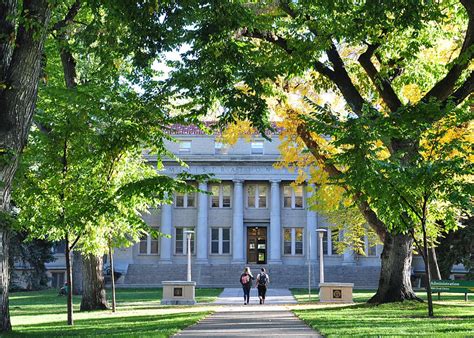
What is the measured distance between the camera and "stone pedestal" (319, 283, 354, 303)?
26.4 m

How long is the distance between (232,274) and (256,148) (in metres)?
11.2

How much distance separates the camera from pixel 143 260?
56281 millimetres

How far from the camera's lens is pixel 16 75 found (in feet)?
31.7

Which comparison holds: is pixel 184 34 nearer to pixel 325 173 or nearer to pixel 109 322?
pixel 109 322

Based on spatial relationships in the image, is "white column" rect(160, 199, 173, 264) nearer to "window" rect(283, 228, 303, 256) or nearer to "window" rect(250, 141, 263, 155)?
"window" rect(250, 141, 263, 155)

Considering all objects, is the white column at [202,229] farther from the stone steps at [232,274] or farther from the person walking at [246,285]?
the person walking at [246,285]

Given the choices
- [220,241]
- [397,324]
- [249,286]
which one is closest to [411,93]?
[249,286]

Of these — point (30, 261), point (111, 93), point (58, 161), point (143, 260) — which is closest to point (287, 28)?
point (111, 93)

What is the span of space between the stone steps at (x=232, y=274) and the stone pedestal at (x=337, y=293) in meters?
24.9

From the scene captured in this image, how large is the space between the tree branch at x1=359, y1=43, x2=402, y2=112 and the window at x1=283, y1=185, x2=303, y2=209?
3764 cm

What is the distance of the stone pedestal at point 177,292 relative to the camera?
26875 mm

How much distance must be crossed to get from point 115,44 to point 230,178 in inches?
1730

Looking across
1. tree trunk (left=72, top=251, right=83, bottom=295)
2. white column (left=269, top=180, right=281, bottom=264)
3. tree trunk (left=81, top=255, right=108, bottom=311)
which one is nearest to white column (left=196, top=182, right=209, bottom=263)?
white column (left=269, top=180, right=281, bottom=264)

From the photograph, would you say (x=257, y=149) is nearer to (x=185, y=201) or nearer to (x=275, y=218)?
(x=275, y=218)
